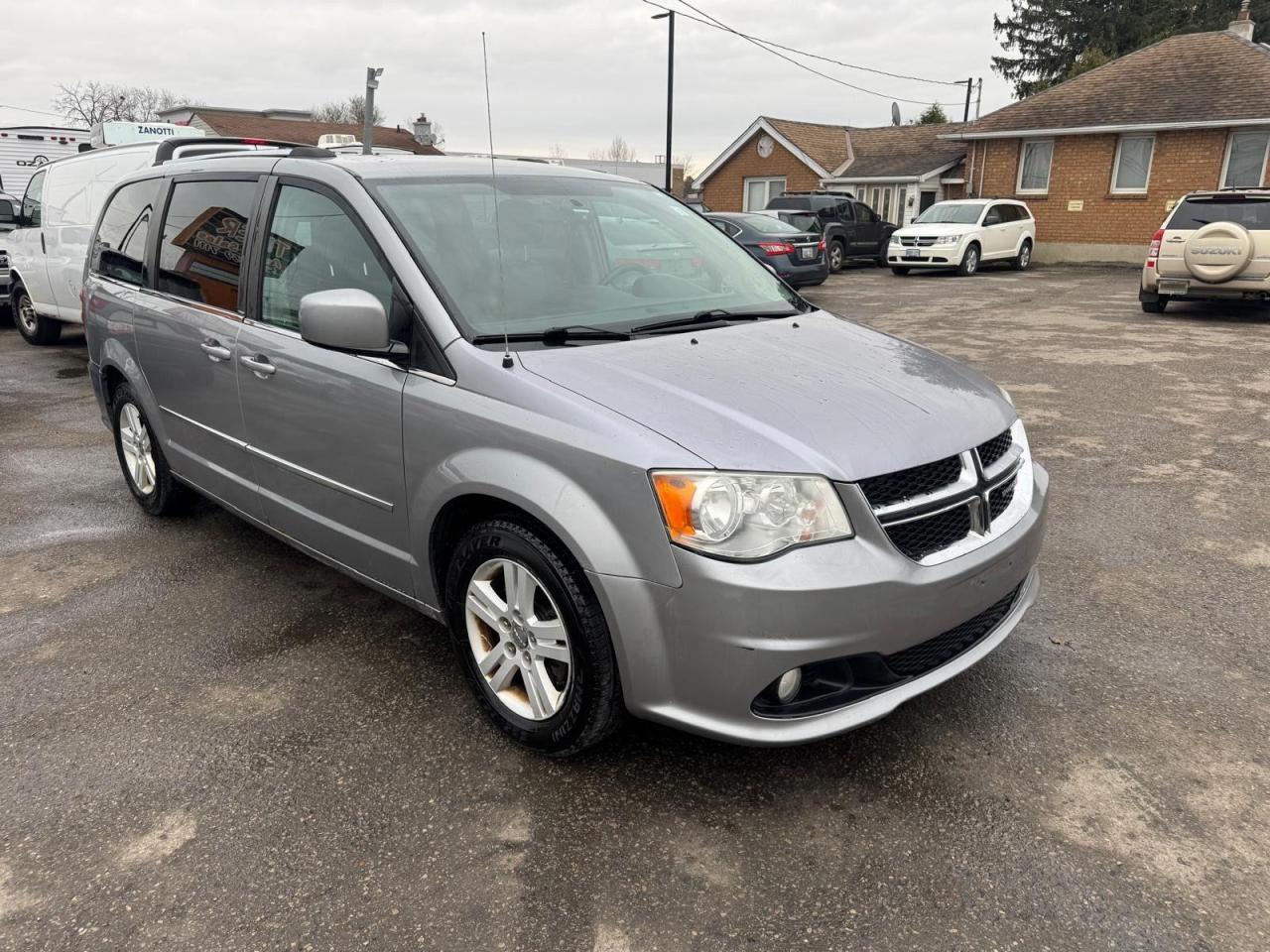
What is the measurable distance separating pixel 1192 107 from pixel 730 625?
24.7 meters

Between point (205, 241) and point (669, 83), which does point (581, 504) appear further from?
point (669, 83)

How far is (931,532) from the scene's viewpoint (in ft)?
8.21

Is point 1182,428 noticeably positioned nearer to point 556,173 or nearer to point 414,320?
point 556,173

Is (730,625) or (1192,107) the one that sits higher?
(1192,107)

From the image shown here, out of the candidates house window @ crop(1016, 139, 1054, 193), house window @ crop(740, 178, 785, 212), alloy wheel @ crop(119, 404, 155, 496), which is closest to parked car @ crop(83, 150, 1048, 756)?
alloy wheel @ crop(119, 404, 155, 496)

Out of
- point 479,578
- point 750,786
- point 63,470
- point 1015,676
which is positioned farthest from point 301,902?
point 63,470

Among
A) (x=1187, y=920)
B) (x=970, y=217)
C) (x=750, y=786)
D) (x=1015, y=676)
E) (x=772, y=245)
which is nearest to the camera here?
(x=1187, y=920)

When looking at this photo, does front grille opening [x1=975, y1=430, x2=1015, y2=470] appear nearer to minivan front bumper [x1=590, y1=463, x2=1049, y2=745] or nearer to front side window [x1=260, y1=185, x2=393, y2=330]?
minivan front bumper [x1=590, y1=463, x2=1049, y2=745]

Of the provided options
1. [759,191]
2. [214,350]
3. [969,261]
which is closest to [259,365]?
[214,350]

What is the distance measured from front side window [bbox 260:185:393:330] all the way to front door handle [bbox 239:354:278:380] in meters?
0.15

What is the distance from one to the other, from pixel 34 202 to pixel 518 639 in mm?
11010

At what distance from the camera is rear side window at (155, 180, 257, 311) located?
3.73 meters

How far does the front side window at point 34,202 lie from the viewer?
10.1 metres

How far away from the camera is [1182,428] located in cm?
675
